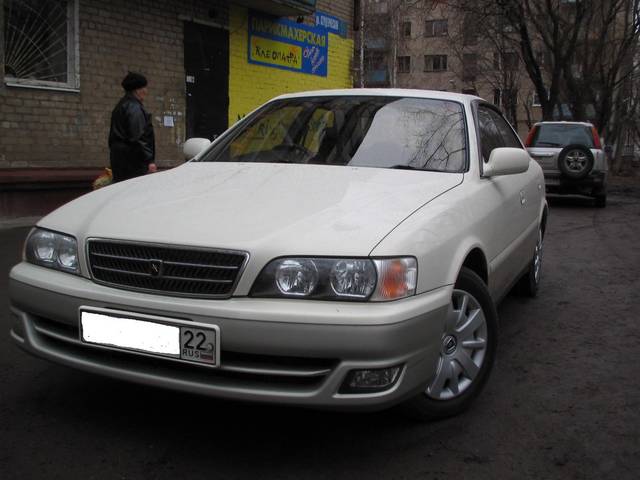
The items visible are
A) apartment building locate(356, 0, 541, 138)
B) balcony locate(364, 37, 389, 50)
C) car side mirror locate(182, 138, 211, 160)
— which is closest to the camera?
car side mirror locate(182, 138, 211, 160)

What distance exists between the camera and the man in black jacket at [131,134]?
6051 millimetres

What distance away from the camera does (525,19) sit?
72.0 ft

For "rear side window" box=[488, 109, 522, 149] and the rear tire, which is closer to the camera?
"rear side window" box=[488, 109, 522, 149]

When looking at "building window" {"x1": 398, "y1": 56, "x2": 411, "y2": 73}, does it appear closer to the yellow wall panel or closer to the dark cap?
the yellow wall panel

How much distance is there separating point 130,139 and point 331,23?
10.8 m

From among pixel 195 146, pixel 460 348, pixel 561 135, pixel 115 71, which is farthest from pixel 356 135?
pixel 561 135

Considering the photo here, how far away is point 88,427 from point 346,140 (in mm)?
1949

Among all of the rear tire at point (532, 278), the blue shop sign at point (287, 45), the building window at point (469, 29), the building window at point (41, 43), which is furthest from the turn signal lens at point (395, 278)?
the building window at point (469, 29)

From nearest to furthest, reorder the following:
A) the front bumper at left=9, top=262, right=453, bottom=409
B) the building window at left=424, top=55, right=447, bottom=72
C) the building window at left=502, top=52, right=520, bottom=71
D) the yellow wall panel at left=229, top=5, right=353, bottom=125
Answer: the front bumper at left=9, top=262, right=453, bottom=409, the yellow wall panel at left=229, top=5, right=353, bottom=125, the building window at left=502, top=52, right=520, bottom=71, the building window at left=424, top=55, right=447, bottom=72

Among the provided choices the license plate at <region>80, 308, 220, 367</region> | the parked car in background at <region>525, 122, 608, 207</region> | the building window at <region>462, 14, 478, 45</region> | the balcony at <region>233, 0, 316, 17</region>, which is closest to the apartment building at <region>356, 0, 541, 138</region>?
the building window at <region>462, 14, 478, 45</region>

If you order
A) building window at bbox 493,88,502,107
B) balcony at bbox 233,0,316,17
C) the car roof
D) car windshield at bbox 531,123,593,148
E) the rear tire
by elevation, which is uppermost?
building window at bbox 493,88,502,107

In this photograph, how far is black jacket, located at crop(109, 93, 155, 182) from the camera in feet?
19.9

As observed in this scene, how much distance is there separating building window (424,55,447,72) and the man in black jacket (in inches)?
2093

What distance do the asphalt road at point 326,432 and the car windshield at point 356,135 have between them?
1.25 m
